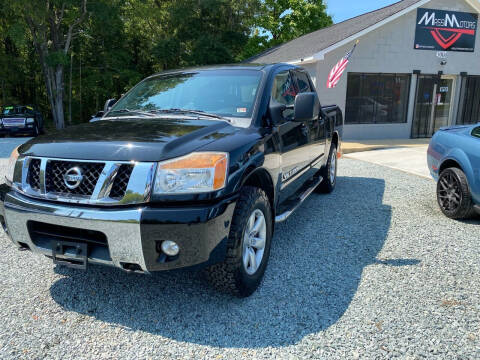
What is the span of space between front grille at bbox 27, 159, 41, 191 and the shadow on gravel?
3.08 ft

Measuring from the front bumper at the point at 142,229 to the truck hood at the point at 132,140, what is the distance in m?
0.34

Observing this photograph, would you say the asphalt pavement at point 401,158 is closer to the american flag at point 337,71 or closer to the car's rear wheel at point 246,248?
the american flag at point 337,71

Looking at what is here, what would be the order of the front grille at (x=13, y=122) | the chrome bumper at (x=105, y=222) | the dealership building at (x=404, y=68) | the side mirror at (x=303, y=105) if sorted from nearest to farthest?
the chrome bumper at (x=105, y=222) < the side mirror at (x=303, y=105) < the dealership building at (x=404, y=68) < the front grille at (x=13, y=122)

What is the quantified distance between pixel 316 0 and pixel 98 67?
20160 millimetres

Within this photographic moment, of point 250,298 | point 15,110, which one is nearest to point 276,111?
point 250,298

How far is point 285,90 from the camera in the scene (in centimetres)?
422

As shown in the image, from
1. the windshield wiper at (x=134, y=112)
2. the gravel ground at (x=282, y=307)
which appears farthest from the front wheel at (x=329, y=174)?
the windshield wiper at (x=134, y=112)

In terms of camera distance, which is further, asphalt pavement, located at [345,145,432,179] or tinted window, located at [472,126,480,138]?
asphalt pavement, located at [345,145,432,179]

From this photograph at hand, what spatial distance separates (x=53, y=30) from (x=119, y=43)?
18.8 ft

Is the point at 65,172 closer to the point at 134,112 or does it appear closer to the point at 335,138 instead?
the point at 134,112

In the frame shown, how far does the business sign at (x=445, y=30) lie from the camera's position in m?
14.2


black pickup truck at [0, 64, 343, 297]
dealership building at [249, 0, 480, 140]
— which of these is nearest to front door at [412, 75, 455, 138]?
dealership building at [249, 0, 480, 140]

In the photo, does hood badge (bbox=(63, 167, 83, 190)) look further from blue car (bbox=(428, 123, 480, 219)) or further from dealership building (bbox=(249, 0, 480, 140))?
dealership building (bbox=(249, 0, 480, 140))

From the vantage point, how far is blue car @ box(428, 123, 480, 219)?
15.4ft
